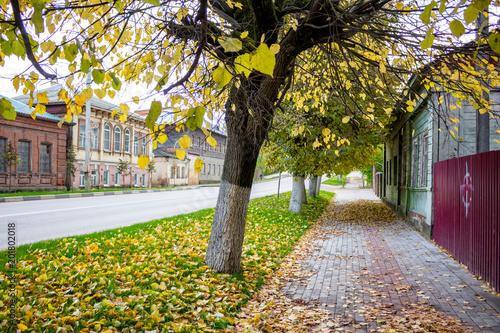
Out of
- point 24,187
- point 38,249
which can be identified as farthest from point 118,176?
point 38,249

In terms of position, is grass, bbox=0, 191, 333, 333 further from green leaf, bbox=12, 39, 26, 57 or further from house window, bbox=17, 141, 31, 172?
house window, bbox=17, 141, 31, 172

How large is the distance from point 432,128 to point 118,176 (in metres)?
29.2

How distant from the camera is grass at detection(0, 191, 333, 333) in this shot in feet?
11.8

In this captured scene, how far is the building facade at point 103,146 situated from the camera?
94.2 feet

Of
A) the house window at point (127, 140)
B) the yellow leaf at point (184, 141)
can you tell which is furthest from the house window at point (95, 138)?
the yellow leaf at point (184, 141)

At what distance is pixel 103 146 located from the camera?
31469mm

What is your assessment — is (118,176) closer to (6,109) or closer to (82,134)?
(82,134)

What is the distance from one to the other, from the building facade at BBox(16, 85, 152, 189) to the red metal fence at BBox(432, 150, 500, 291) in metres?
23.2

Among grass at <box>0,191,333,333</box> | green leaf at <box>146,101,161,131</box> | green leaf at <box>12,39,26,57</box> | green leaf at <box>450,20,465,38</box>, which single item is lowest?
grass at <box>0,191,333,333</box>

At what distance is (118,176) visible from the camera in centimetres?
3359

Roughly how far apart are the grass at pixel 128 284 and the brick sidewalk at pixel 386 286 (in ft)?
3.39

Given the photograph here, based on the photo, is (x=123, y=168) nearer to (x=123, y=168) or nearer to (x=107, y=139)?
(x=123, y=168)

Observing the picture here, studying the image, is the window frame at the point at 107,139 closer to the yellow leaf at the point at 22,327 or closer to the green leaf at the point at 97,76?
the yellow leaf at the point at 22,327

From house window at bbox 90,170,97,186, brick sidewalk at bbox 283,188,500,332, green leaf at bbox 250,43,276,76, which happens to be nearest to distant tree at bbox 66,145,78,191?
house window at bbox 90,170,97,186
